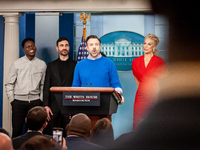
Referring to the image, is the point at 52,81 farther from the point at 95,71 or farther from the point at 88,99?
the point at 88,99

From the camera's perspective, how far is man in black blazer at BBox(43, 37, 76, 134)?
412 cm

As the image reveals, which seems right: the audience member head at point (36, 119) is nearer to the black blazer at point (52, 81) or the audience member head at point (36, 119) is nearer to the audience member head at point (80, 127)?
the audience member head at point (80, 127)

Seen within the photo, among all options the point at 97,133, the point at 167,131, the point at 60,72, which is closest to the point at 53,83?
the point at 60,72

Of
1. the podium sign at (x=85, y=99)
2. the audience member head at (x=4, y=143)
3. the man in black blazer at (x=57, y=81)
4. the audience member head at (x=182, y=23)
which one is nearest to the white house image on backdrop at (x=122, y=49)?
the man in black blazer at (x=57, y=81)

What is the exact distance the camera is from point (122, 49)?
5.40 meters

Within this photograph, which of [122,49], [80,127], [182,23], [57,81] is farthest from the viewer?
[122,49]

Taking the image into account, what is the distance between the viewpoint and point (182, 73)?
229mm

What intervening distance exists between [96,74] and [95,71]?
3cm

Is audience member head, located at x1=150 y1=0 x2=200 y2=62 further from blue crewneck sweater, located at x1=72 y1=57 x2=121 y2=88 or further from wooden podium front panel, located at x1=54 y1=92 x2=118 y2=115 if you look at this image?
blue crewneck sweater, located at x1=72 y1=57 x2=121 y2=88

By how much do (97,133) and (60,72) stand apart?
2.26m

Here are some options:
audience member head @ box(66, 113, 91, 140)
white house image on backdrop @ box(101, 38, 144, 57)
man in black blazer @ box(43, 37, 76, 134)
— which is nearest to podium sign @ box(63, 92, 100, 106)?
audience member head @ box(66, 113, 91, 140)

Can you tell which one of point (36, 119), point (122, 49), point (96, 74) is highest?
point (122, 49)

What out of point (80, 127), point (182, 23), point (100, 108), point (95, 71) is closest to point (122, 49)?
point (95, 71)

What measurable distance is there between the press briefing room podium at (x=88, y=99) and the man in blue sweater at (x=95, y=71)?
1.84 feet
